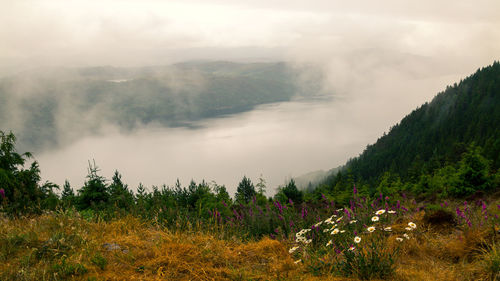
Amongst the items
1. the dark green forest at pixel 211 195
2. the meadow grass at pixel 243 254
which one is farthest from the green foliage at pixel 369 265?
the dark green forest at pixel 211 195

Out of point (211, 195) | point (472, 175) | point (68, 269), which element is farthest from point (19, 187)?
point (472, 175)

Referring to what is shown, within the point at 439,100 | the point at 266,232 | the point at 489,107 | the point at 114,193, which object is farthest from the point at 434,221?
the point at 439,100

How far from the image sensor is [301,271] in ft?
13.1

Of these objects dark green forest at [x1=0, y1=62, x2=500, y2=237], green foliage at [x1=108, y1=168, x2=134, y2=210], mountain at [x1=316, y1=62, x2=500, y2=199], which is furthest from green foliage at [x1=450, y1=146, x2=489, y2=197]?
mountain at [x1=316, y1=62, x2=500, y2=199]

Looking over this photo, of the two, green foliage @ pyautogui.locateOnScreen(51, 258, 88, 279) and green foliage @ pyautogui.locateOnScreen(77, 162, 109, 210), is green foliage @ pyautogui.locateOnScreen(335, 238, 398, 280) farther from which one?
green foliage @ pyautogui.locateOnScreen(77, 162, 109, 210)

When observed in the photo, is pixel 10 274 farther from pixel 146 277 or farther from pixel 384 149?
pixel 384 149

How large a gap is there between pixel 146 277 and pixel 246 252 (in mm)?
1494

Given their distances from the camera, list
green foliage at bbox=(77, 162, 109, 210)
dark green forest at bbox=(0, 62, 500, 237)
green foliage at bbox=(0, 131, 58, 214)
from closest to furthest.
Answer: dark green forest at bbox=(0, 62, 500, 237), green foliage at bbox=(0, 131, 58, 214), green foliage at bbox=(77, 162, 109, 210)

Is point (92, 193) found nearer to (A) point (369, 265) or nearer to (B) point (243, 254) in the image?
(B) point (243, 254)

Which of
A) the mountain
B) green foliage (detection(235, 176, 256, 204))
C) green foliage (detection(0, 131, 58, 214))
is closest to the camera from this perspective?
green foliage (detection(0, 131, 58, 214))

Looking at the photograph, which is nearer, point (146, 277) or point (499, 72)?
point (146, 277)

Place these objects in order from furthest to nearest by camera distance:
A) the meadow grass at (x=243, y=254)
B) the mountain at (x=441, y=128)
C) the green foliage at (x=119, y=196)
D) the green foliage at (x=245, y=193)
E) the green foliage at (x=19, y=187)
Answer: the mountain at (x=441, y=128) → the green foliage at (x=245, y=193) → the green foliage at (x=119, y=196) → the green foliage at (x=19, y=187) → the meadow grass at (x=243, y=254)

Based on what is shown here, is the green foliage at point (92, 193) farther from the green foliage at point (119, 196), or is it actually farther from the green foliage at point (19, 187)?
the green foliage at point (19, 187)

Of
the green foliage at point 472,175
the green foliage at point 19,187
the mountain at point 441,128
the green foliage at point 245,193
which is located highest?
the green foliage at point 19,187
